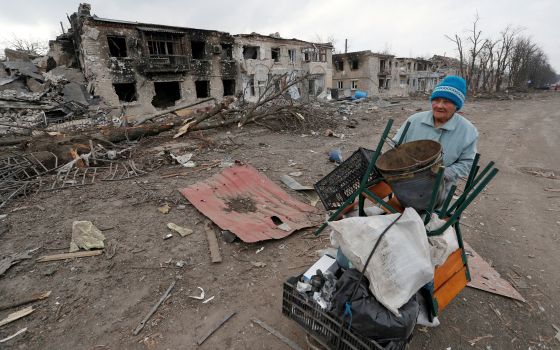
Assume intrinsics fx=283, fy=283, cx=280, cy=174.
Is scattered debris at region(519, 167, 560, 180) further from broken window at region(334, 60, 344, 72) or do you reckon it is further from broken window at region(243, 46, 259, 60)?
broken window at region(334, 60, 344, 72)

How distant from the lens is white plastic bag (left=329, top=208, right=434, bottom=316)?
1587 mm

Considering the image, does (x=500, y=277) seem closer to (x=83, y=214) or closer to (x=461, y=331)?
(x=461, y=331)

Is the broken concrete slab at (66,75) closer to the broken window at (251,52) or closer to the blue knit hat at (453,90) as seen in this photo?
the broken window at (251,52)

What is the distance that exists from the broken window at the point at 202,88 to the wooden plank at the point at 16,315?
21144 mm

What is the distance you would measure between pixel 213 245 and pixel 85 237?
1625mm

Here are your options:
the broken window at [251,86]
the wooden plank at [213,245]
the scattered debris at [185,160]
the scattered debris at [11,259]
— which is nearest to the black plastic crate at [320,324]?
the wooden plank at [213,245]

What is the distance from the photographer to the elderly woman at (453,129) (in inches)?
92.1

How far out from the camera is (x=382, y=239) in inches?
65.0

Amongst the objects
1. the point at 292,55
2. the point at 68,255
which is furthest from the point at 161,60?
the point at 68,255

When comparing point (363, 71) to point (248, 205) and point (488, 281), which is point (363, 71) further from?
point (488, 281)

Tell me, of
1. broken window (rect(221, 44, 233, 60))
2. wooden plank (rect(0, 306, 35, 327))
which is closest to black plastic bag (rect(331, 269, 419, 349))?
wooden plank (rect(0, 306, 35, 327))

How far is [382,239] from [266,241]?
88.7 inches

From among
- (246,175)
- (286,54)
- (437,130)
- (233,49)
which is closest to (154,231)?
(246,175)

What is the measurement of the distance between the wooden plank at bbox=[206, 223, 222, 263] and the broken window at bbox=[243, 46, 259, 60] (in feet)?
74.8
